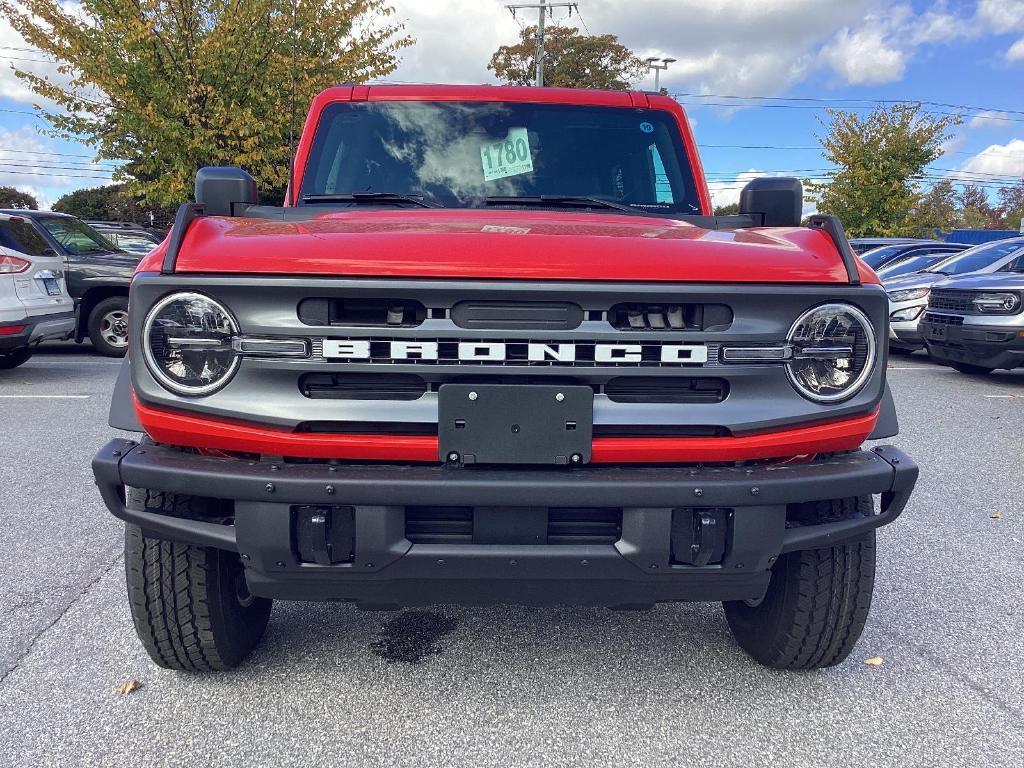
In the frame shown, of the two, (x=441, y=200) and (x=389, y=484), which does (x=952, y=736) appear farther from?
(x=441, y=200)

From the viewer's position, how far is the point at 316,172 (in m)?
3.46

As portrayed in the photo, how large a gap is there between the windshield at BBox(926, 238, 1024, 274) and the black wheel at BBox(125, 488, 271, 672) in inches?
413

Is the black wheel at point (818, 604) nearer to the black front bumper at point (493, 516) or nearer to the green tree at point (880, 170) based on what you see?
the black front bumper at point (493, 516)

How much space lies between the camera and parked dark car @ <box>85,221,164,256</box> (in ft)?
37.1

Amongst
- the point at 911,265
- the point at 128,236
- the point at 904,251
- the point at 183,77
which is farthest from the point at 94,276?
the point at 904,251

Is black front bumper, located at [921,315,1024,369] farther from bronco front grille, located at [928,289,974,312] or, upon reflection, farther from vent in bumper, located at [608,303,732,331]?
vent in bumper, located at [608,303,732,331]

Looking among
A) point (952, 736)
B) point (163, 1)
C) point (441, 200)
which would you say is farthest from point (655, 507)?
point (163, 1)

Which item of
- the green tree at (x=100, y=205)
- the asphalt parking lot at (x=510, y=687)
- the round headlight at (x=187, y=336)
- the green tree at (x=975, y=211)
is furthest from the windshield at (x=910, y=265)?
the green tree at (x=975, y=211)

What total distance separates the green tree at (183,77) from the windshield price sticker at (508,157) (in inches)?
487

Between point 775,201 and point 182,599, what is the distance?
93.5 inches

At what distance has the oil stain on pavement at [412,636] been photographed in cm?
285

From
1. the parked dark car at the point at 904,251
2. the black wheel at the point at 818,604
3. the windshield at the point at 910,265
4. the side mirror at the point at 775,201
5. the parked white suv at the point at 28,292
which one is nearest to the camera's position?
the black wheel at the point at 818,604

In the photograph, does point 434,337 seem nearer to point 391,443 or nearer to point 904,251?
point 391,443

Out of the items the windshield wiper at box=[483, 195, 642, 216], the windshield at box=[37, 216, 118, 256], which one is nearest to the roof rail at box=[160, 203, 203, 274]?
the windshield wiper at box=[483, 195, 642, 216]
